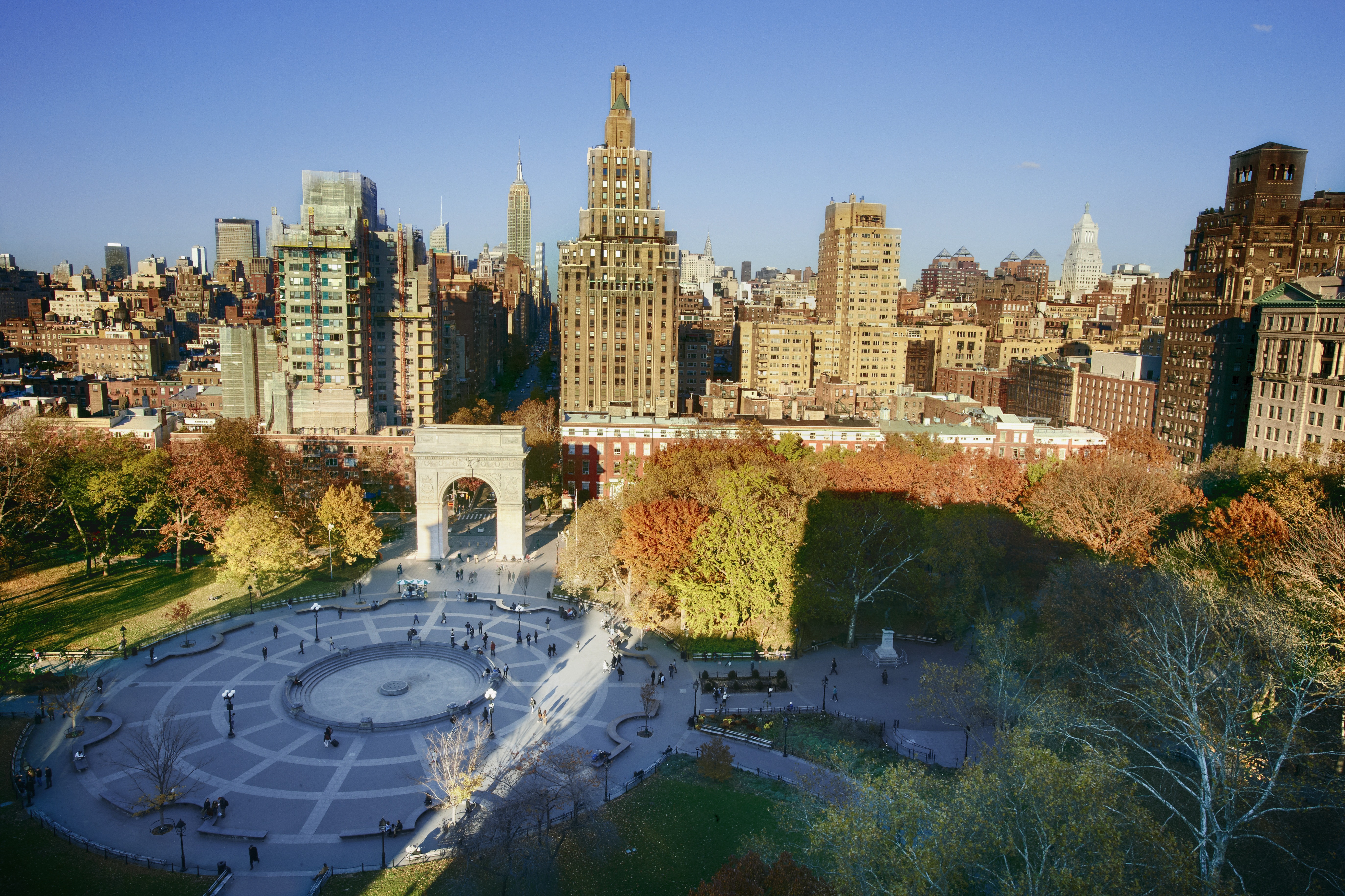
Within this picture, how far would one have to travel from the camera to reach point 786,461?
72.3m

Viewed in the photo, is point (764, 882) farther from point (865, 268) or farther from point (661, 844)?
point (865, 268)

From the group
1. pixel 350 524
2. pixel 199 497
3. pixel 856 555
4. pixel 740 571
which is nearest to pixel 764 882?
pixel 740 571

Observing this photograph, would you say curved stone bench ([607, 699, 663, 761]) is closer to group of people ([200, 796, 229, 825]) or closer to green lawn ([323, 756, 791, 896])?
green lawn ([323, 756, 791, 896])

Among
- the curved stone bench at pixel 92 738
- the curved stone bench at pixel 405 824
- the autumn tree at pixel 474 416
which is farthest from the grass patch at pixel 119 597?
the autumn tree at pixel 474 416

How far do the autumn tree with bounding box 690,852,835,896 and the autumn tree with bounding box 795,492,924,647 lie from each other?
93.6 feet

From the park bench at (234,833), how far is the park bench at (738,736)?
1945 cm

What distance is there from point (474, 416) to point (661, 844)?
8074 centimetres

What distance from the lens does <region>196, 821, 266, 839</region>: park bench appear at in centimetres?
3219

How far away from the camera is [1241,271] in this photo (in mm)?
82500

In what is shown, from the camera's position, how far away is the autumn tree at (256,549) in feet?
183

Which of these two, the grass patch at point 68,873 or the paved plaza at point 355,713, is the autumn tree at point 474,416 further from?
the grass patch at point 68,873

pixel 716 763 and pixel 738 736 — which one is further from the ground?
pixel 716 763

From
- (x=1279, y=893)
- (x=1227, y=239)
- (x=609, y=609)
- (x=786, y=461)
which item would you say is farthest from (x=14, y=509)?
(x=1227, y=239)

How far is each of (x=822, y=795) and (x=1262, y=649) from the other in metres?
17.9
